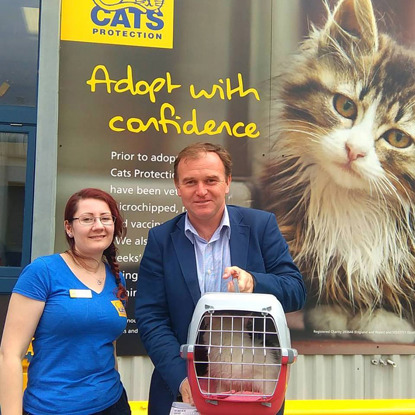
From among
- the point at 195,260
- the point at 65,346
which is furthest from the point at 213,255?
the point at 65,346

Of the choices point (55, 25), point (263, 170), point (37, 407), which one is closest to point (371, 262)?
point (263, 170)

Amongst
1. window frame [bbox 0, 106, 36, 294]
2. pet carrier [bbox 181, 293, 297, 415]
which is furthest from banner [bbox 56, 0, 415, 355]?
pet carrier [bbox 181, 293, 297, 415]

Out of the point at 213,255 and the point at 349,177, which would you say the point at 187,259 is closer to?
the point at 213,255

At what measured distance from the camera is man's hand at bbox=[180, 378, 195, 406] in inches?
57.9

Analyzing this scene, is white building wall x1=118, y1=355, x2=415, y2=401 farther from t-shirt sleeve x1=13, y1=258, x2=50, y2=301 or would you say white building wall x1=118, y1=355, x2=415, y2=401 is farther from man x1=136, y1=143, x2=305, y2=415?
t-shirt sleeve x1=13, y1=258, x2=50, y2=301

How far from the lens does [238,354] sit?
4.66ft

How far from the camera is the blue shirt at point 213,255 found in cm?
162

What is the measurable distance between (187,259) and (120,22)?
1.95m

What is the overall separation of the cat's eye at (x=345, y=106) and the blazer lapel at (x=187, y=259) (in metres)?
1.82

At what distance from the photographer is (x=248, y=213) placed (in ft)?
5.69

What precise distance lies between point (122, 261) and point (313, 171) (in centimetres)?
134

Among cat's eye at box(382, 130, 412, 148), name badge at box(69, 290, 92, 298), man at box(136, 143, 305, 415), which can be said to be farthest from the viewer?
cat's eye at box(382, 130, 412, 148)

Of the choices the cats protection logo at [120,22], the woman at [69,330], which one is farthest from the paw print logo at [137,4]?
the woman at [69,330]

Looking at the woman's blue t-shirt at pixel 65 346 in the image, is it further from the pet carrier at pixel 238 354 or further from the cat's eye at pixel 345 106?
the cat's eye at pixel 345 106
